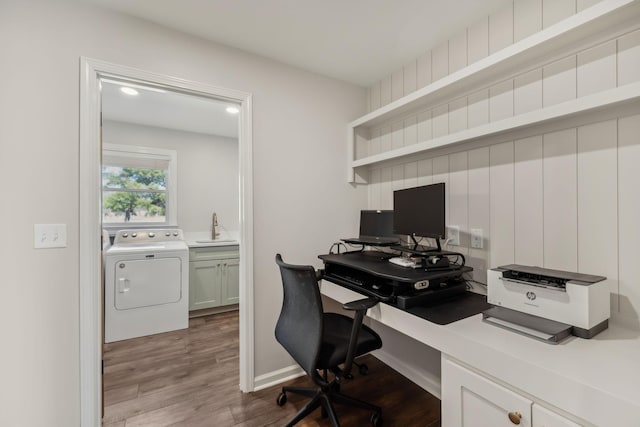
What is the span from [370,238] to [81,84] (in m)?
2.06

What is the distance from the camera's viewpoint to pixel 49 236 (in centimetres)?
145

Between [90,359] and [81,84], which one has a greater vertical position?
[81,84]

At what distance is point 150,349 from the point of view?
260 cm

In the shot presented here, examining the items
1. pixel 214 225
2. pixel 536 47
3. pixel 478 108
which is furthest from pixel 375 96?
pixel 214 225

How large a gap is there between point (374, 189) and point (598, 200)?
152cm

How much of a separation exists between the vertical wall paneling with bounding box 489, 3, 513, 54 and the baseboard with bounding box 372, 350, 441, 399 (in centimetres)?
217

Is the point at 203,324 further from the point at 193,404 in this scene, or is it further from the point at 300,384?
the point at 300,384

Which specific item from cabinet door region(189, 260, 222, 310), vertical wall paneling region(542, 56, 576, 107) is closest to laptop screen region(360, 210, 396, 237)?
vertical wall paneling region(542, 56, 576, 107)

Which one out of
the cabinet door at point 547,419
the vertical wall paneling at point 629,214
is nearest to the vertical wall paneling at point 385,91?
the vertical wall paneling at point 629,214

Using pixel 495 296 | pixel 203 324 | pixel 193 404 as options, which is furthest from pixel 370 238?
pixel 203 324

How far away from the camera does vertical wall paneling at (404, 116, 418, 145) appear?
2.15 metres

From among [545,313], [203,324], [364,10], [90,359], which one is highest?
[364,10]

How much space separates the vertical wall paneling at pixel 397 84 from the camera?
224cm

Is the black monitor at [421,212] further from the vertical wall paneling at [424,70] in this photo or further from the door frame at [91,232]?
the door frame at [91,232]
